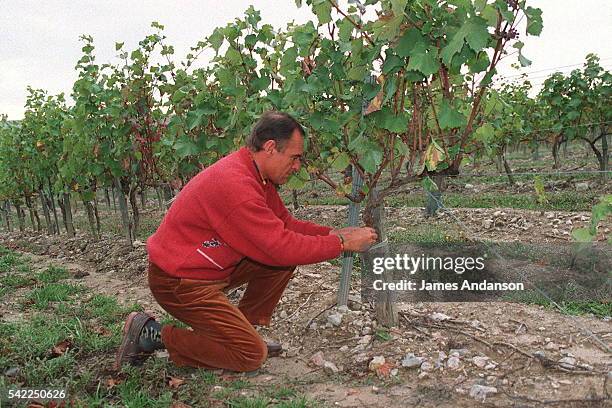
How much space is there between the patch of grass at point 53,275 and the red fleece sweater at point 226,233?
3.85 m

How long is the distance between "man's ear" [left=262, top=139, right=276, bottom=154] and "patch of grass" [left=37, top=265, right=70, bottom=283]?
458 cm

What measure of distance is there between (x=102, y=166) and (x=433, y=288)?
5.43 m

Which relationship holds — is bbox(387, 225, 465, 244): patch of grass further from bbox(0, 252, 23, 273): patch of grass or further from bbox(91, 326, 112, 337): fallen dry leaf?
bbox(0, 252, 23, 273): patch of grass

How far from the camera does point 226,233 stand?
327 cm

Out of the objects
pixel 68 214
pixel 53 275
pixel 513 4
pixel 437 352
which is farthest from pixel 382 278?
pixel 68 214

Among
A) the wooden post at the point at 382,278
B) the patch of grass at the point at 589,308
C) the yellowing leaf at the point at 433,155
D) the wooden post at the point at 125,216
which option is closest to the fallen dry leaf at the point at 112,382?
the wooden post at the point at 382,278

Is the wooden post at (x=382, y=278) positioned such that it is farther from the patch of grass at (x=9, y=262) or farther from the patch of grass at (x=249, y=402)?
the patch of grass at (x=9, y=262)

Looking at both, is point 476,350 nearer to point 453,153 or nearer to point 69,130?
point 453,153

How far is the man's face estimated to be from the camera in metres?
3.35

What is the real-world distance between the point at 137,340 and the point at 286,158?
5.67ft

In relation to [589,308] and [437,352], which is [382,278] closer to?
[437,352]

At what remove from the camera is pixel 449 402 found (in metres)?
3.04

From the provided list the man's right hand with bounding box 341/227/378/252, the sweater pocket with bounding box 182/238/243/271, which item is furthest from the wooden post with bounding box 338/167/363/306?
the sweater pocket with bounding box 182/238/243/271

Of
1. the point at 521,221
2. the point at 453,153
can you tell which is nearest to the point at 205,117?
the point at 453,153
